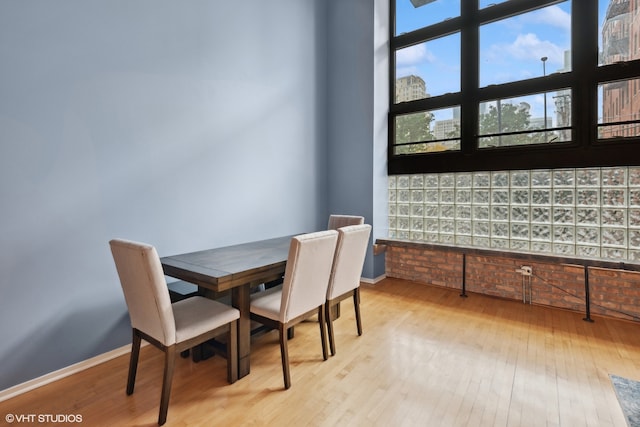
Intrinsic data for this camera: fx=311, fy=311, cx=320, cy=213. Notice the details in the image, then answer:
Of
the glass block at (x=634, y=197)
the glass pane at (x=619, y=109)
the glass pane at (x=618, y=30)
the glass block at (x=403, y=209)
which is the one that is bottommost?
the glass block at (x=403, y=209)

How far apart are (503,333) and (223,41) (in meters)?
3.47

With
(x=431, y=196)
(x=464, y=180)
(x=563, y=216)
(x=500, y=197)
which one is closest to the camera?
(x=563, y=216)

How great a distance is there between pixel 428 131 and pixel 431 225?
113 cm

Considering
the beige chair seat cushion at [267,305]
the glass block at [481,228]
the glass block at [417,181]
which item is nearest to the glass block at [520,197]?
the glass block at [481,228]

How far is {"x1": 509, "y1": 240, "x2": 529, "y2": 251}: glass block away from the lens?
3.12 m

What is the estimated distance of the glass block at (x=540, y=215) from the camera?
3001 mm

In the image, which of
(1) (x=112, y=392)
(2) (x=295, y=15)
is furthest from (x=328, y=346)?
(2) (x=295, y=15)

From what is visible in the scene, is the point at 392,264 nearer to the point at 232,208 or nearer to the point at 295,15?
the point at 232,208

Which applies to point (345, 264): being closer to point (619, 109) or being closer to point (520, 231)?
point (520, 231)

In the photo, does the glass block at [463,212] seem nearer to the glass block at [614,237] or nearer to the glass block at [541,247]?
the glass block at [541,247]

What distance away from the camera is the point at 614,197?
2.71 m

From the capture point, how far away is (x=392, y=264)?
159 inches

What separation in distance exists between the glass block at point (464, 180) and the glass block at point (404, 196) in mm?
581

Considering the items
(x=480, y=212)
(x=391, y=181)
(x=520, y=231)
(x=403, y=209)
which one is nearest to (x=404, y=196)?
(x=403, y=209)
